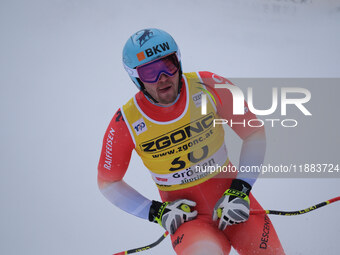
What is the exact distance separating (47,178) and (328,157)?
11.8 ft

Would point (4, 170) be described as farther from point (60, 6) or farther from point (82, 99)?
point (60, 6)

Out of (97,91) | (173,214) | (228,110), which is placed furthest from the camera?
(97,91)

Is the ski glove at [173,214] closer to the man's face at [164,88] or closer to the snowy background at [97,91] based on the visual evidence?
the man's face at [164,88]

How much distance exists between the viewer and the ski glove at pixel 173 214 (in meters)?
2.60

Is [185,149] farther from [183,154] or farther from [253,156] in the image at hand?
[253,156]

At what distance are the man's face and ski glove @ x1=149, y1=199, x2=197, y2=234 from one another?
68 cm

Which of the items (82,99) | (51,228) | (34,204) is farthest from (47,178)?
(82,99)

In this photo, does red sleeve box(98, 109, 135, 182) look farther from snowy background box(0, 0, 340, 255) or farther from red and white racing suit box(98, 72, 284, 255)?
snowy background box(0, 0, 340, 255)

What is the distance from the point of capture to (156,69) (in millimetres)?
2482

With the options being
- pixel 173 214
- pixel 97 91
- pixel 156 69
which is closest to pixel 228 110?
pixel 156 69

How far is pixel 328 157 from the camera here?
15.9 ft

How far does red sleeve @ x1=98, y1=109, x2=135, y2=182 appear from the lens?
2656mm

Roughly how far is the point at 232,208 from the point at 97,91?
14.8 ft

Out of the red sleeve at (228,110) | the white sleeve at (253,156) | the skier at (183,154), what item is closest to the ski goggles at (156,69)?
the skier at (183,154)
